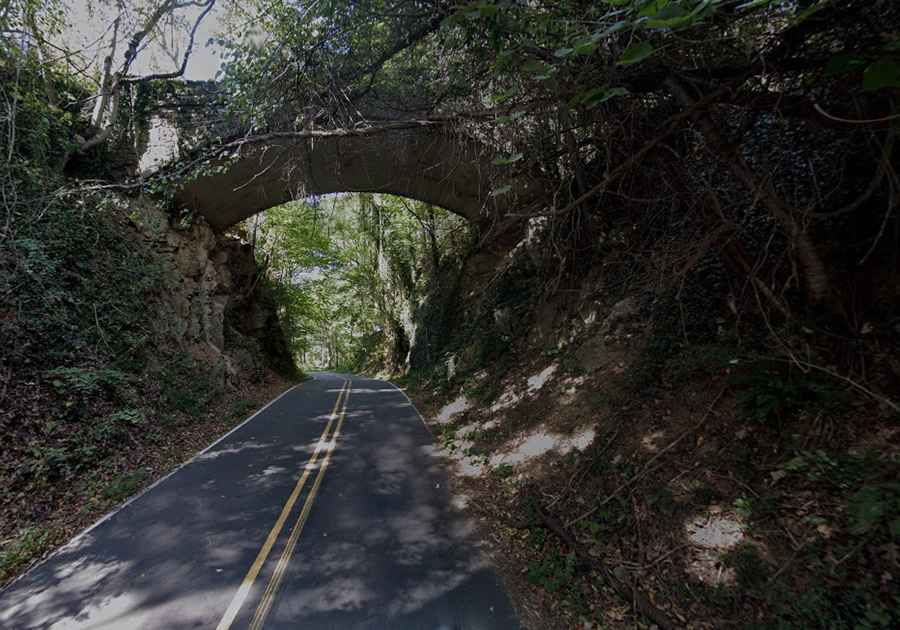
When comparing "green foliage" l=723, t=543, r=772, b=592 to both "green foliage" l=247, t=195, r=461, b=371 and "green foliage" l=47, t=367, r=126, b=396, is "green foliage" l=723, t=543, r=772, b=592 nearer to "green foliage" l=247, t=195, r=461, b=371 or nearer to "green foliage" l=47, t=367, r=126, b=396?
"green foliage" l=47, t=367, r=126, b=396

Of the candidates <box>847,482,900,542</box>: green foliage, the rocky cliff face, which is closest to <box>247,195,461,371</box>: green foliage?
the rocky cliff face

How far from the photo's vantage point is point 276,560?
3584mm

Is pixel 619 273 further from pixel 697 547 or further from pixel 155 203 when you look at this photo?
pixel 155 203

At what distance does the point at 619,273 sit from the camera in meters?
7.10

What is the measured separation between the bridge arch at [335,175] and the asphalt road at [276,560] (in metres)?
4.80

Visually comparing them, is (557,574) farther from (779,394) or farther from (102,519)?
(102,519)

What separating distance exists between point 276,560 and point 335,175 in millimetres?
Answer: 8290

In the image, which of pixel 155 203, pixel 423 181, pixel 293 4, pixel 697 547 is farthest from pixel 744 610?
pixel 155 203

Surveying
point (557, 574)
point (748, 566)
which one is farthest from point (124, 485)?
point (748, 566)

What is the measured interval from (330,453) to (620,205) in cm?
670

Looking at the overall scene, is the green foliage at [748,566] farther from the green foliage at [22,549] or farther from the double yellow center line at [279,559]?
the green foliage at [22,549]

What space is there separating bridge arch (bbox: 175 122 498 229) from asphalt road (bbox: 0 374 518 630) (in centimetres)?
480

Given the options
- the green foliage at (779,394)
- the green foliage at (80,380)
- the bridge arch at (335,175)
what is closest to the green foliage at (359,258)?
the bridge arch at (335,175)

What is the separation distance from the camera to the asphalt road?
295 centimetres
